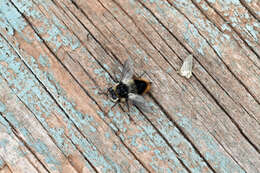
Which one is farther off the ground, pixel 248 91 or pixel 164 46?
pixel 164 46

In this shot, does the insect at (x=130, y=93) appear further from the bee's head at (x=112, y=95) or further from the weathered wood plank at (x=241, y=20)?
the weathered wood plank at (x=241, y=20)

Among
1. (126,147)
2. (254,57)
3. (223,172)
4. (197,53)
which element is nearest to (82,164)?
(126,147)

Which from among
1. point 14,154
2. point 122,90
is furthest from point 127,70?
point 14,154

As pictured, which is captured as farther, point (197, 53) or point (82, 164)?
point (197, 53)

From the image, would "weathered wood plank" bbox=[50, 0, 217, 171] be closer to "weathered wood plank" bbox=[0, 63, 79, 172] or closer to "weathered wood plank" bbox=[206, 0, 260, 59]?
"weathered wood plank" bbox=[0, 63, 79, 172]

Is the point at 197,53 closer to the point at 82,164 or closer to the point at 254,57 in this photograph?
the point at 254,57

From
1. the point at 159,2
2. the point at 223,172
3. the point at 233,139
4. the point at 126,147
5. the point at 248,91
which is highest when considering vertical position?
the point at 159,2

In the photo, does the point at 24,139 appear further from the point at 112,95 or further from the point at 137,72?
the point at 137,72

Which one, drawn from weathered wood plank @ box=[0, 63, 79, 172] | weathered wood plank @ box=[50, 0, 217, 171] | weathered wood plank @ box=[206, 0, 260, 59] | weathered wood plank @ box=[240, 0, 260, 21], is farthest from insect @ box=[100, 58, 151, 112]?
weathered wood plank @ box=[240, 0, 260, 21]
